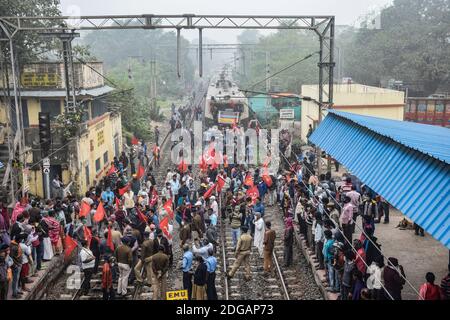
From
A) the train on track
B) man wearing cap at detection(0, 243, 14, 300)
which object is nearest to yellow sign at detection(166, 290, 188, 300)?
man wearing cap at detection(0, 243, 14, 300)

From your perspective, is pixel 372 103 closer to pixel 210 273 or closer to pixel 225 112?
pixel 225 112

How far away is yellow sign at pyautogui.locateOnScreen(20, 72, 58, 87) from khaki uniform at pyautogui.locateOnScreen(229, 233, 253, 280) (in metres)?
13.0

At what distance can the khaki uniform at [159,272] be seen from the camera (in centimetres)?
1030

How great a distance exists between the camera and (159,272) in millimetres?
10477

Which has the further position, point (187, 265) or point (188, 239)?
point (188, 239)

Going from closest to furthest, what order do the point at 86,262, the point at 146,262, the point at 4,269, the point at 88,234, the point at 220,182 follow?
the point at 4,269 → the point at 86,262 → the point at 146,262 → the point at 88,234 → the point at 220,182

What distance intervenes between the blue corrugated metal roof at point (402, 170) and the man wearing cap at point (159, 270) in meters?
4.46

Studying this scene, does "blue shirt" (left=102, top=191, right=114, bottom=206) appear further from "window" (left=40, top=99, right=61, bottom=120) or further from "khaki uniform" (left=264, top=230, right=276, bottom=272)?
"window" (left=40, top=99, right=61, bottom=120)

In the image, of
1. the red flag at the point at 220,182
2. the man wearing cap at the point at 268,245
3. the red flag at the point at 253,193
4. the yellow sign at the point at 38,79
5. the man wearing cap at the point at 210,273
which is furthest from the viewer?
the yellow sign at the point at 38,79

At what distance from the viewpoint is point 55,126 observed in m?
18.5

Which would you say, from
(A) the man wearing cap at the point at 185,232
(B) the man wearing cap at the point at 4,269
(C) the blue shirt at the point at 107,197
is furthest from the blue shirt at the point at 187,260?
(C) the blue shirt at the point at 107,197

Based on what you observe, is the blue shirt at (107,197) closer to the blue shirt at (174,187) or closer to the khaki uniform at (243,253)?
the blue shirt at (174,187)

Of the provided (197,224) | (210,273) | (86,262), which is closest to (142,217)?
(197,224)

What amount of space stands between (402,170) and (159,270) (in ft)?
16.9
